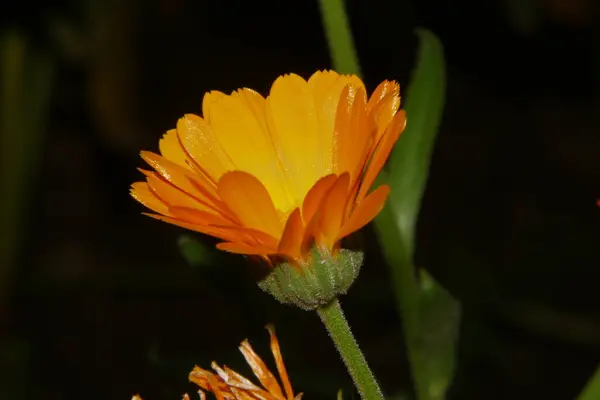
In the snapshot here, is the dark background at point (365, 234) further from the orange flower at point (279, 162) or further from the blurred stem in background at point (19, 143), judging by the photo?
the orange flower at point (279, 162)

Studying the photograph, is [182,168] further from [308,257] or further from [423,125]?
[423,125]

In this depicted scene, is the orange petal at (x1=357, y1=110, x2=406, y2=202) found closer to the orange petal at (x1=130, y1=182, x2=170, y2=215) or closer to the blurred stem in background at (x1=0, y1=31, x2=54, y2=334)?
the orange petal at (x1=130, y1=182, x2=170, y2=215)

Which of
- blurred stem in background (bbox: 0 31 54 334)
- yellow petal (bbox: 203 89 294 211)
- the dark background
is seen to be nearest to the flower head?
yellow petal (bbox: 203 89 294 211)

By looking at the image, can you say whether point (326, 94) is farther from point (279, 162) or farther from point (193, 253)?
point (193, 253)

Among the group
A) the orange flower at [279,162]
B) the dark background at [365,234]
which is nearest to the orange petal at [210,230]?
the orange flower at [279,162]

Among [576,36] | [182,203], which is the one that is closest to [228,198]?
[182,203]
